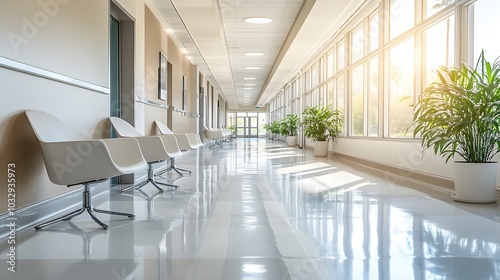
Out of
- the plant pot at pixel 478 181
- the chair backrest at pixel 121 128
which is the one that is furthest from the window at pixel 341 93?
the chair backrest at pixel 121 128

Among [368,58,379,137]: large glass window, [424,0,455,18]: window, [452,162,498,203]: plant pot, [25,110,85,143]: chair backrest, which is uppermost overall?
[424,0,455,18]: window

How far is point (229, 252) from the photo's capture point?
96.9 inches

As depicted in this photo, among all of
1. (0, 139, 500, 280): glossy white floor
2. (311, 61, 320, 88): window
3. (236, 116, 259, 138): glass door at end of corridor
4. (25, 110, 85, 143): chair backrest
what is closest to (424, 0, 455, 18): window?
(0, 139, 500, 280): glossy white floor

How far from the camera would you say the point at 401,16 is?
6840mm

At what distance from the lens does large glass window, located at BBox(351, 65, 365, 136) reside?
9.07 m

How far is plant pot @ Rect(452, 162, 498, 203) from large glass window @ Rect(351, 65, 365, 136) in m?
4.88

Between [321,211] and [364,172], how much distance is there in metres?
3.68

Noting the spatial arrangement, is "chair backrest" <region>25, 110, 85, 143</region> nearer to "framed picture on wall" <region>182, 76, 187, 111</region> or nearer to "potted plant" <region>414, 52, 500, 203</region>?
"potted plant" <region>414, 52, 500, 203</region>

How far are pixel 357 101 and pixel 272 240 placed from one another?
733 cm

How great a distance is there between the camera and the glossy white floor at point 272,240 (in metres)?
2.13

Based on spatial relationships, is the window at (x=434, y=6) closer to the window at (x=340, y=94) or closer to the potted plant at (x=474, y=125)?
the potted plant at (x=474, y=125)

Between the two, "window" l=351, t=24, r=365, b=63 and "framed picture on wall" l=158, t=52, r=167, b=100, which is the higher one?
"window" l=351, t=24, r=365, b=63

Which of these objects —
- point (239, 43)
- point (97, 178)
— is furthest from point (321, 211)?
point (239, 43)

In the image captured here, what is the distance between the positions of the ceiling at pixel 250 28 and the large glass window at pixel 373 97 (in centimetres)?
129
